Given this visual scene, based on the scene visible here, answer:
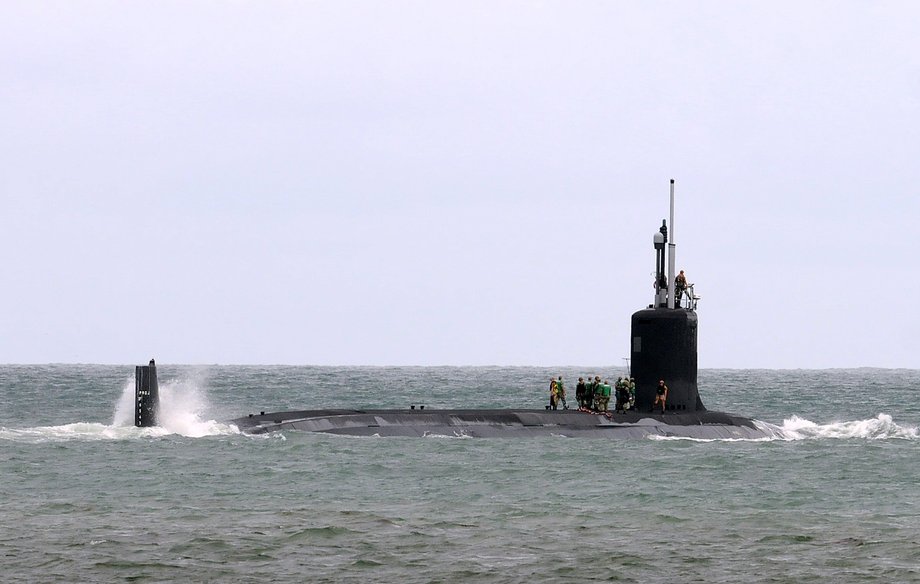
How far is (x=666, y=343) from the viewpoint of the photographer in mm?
36875

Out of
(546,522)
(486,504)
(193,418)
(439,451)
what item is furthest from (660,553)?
(193,418)

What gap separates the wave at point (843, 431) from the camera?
40406mm

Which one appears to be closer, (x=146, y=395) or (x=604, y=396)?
(x=146, y=395)

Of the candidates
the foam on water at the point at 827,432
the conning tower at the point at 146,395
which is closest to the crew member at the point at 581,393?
the foam on water at the point at 827,432

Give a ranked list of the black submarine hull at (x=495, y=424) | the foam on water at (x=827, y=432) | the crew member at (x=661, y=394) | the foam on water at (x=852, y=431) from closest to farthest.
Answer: the black submarine hull at (x=495, y=424)
the crew member at (x=661, y=394)
the foam on water at (x=827, y=432)
the foam on water at (x=852, y=431)

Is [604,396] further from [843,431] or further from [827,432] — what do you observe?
[843,431]

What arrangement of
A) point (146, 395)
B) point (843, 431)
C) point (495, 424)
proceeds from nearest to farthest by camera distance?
point (146, 395) → point (495, 424) → point (843, 431)

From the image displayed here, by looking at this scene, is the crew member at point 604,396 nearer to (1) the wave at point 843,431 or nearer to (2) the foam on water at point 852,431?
(1) the wave at point 843,431

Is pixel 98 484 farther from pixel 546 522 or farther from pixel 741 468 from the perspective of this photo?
pixel 741 468

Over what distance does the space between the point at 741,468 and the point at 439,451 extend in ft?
22.6

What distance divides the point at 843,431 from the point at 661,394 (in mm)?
9797

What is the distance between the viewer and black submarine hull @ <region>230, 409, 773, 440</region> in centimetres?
3578

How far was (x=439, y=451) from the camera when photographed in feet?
106

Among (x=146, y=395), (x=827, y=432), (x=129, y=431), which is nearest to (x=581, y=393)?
(x=827, y=432)
